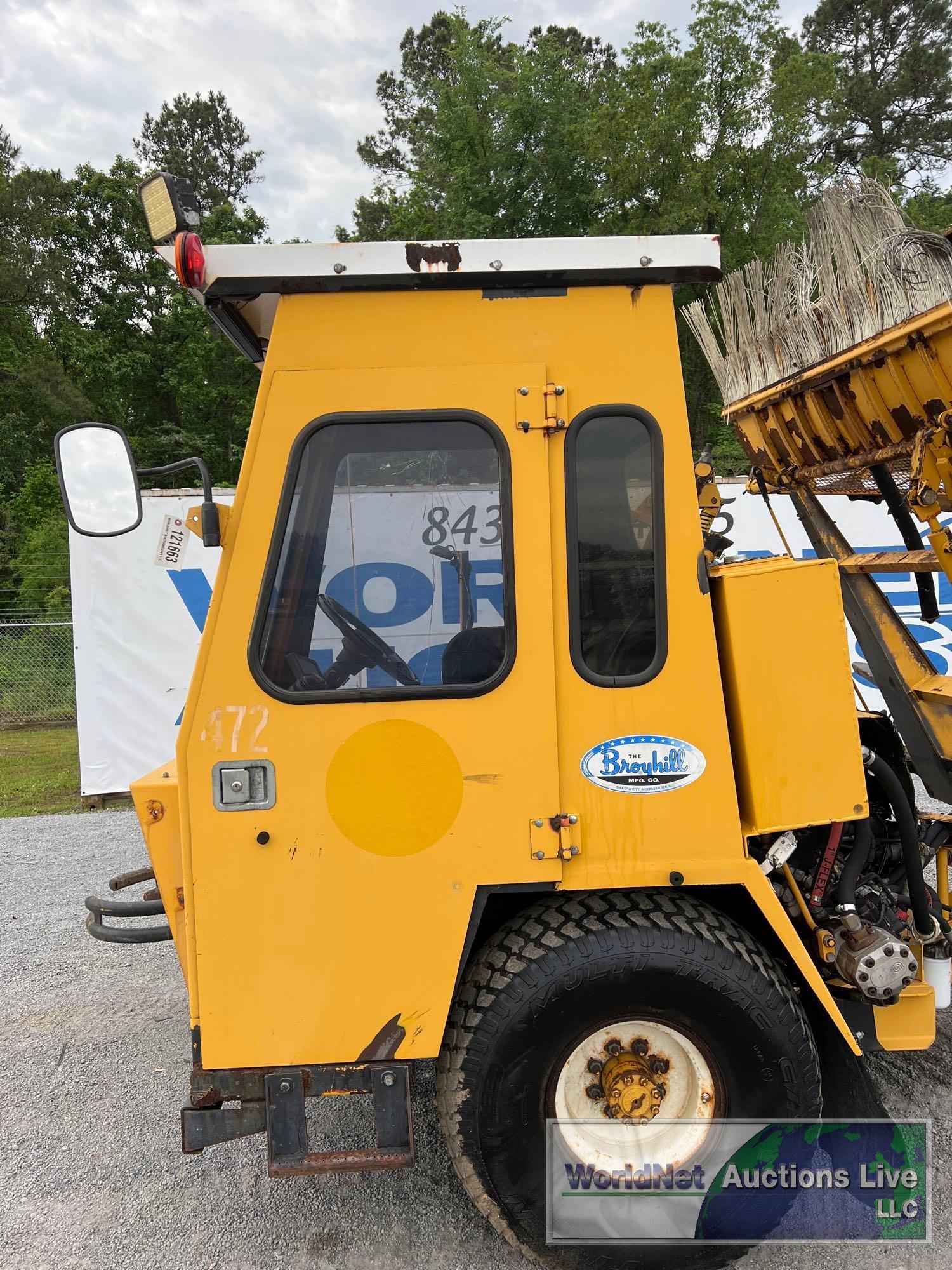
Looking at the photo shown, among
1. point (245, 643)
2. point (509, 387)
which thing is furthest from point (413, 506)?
point (245, 643)

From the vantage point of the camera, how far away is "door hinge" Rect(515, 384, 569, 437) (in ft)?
6.90

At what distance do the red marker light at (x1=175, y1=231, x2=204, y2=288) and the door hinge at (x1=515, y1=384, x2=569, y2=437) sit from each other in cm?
86

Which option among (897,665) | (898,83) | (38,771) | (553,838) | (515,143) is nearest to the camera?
(553,838)

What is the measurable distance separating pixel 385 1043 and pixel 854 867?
4.95 ft

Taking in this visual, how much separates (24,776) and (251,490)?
8.62 metres

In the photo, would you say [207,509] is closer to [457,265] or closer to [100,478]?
[100,478]

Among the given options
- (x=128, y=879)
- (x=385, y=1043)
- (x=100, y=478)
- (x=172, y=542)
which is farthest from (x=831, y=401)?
(x=128, y=879)

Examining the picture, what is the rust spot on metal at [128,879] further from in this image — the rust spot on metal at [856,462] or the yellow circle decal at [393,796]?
the rust spot on metal at [856,462]

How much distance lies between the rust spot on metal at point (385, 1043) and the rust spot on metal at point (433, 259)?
1.97 metres

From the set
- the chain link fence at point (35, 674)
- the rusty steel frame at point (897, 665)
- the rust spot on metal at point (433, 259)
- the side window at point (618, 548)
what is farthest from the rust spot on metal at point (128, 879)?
the chain link fence at point (35, 674)

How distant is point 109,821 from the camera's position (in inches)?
292

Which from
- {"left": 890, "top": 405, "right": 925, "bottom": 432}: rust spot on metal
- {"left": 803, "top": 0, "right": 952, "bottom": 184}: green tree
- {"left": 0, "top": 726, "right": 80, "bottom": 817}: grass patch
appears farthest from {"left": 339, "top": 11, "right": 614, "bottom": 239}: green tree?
{"left": 890, "top": 405, "right": 925, "bottom": 432}: rust spot on metal

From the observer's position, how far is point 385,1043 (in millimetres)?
2107

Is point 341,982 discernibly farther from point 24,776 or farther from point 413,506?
point 24,776
